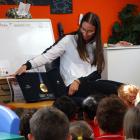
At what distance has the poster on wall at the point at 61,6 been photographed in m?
4.73

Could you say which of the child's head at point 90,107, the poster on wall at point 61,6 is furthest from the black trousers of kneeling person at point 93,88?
the poster on wall at point 61,6

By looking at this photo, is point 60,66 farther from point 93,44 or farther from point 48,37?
point 48,37

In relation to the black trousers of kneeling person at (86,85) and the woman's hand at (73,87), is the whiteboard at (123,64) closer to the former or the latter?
the black trousers of kneeling person at (86,85)

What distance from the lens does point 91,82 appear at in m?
3.22

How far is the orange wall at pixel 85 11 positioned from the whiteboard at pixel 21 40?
378 millimetres

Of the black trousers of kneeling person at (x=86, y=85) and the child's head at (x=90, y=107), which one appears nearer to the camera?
the child's head at (x=90, y=107)

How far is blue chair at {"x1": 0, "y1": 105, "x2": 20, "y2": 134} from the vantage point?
1.47m

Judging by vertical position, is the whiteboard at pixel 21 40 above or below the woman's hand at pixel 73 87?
above

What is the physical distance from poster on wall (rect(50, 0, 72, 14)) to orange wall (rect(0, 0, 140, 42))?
0.16 feet

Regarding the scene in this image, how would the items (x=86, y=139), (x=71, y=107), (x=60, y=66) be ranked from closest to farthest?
(x=86, y=139) < (x=71, y=107) < (x=60, y=66)

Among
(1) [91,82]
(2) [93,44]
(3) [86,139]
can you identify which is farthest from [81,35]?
(3) [86,139]

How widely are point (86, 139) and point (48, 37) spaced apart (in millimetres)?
2557

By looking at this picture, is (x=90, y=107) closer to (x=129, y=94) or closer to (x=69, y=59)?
(x=129, y=94)

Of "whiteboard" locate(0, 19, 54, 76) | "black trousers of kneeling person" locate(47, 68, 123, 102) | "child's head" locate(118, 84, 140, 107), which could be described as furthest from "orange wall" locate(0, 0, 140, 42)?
"child's head" locate(118, 84, 140, 107)
